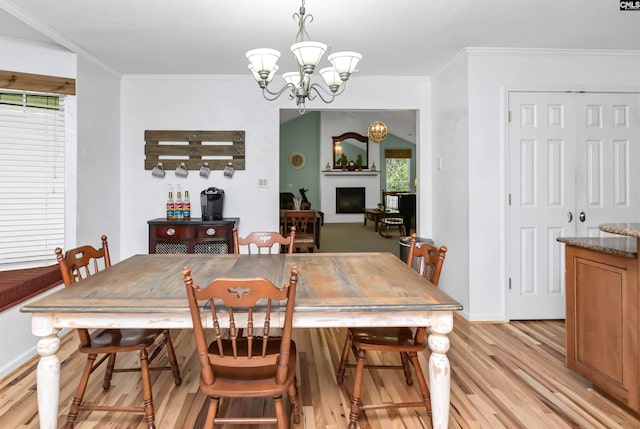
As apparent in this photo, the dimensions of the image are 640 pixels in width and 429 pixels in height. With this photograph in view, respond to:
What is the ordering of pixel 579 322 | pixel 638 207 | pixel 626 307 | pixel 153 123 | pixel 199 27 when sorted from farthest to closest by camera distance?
pixel 153 123, pixel 638 207, pixel 199 27, pixel 579 322, pixel 626 307

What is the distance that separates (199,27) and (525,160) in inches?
114

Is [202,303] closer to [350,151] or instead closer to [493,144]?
[493,144]

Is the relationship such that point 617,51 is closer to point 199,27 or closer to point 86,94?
point 199,27

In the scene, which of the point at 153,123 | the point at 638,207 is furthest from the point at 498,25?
the point at 153,123

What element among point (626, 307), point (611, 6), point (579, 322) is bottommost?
point (579, 322)

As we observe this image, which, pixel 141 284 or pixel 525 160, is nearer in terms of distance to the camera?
pixel 141 284

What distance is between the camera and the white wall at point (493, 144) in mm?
3672

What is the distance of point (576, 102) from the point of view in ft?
12.1

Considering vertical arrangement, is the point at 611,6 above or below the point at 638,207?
above

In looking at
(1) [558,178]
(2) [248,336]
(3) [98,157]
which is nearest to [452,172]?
(1) [558,178]

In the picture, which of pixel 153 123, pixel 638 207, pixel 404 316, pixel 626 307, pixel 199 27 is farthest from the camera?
pixel 153 123

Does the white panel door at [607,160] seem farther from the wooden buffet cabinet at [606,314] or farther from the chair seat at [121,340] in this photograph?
the chair seat at [121,340]

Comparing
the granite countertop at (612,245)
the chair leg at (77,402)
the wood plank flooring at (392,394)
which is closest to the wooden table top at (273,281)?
the chair leg at (77,402)

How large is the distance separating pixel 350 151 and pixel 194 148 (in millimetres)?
8161
